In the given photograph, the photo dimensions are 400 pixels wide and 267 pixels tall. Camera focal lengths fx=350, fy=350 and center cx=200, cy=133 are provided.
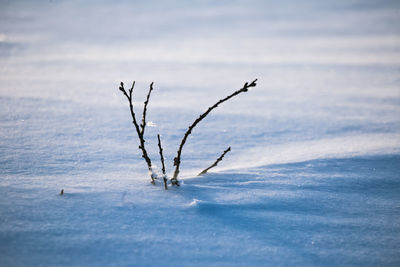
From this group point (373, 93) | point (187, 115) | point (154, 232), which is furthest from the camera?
point (373, 93)

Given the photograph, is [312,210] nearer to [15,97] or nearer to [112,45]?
[15,97]

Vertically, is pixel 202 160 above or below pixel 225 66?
below

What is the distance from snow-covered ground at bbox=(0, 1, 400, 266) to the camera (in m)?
1.28

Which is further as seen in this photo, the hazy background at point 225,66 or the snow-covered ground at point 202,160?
the hazy background at point 225,66

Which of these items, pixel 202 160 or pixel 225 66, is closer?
pixel 202 160

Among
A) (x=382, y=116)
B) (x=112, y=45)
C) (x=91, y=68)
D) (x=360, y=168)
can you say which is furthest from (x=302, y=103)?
(x=112, y=45)

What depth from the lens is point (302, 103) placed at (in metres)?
3.55

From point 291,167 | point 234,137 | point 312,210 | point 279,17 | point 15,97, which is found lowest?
point 312,210

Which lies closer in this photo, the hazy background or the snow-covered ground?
the snow-covered ground

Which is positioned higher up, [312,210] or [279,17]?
[279,17]

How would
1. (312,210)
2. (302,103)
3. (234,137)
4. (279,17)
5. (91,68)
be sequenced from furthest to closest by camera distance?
(279,17)
(91,68)
(302,103)
(234,137)
(312,210)

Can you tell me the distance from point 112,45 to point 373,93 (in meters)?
4.68

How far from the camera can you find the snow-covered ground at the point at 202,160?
4.20 ft

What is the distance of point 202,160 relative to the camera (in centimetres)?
217
